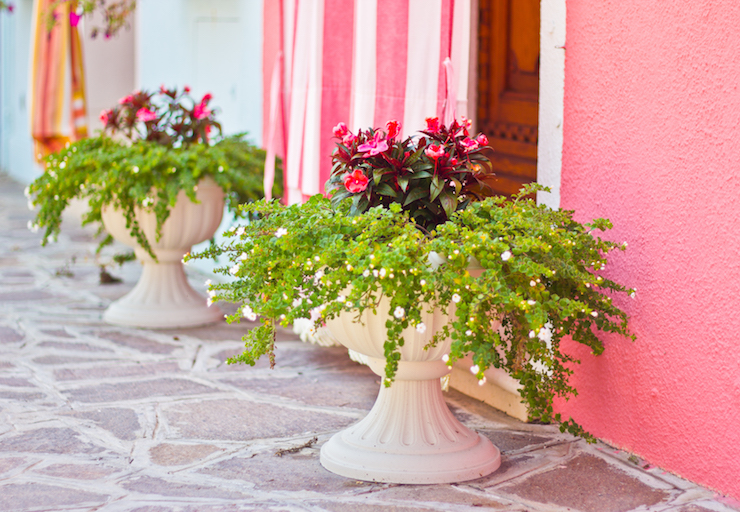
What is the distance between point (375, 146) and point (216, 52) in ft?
12.2

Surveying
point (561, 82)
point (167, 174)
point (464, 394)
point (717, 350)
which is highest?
point (561, 82)

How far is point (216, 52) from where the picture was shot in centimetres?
572

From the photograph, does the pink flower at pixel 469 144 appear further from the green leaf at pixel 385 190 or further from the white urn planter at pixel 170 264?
the white urn planter at pixel 170 264

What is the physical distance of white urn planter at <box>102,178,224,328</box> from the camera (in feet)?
13.4

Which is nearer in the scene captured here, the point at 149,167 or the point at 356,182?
the point at 356,182

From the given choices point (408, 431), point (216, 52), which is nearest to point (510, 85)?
point (408, 431)

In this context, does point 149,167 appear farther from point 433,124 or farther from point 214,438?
point 433,124

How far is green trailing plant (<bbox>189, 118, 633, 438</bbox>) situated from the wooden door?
5.38 ft

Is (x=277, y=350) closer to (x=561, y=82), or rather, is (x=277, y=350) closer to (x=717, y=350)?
(x=561, y=82)

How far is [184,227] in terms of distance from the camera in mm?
4129

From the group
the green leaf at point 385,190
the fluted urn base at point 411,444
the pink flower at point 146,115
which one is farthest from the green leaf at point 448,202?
the pink flower at point 146,115

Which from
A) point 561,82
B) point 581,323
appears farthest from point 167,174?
point 581,323

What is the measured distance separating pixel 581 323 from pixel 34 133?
7.45m

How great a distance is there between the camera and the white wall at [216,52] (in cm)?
517
